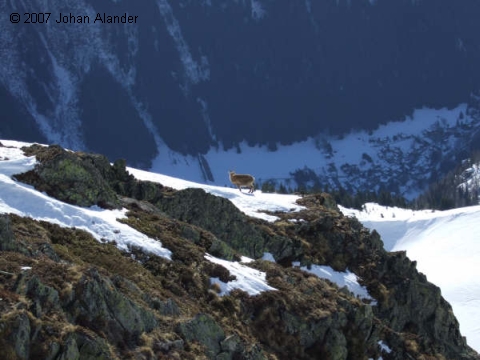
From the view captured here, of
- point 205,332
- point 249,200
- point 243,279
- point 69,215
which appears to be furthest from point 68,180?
point 249,200

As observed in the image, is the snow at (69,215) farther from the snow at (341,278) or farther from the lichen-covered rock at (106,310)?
the snow at (341,278)

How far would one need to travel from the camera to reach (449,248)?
11756 cm

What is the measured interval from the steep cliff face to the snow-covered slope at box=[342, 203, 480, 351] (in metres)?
29.7

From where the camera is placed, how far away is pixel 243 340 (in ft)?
88.5

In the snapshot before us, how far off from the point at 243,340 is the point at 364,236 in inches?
960

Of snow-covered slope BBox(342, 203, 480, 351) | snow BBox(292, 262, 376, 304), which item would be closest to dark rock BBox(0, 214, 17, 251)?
snow BBox(292, 262, 376, 304)

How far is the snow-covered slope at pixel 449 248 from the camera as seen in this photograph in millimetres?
86000

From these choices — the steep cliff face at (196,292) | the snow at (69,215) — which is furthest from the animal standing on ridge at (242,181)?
the snow at (69,215)

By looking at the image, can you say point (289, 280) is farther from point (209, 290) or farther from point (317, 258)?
point (317, 258)

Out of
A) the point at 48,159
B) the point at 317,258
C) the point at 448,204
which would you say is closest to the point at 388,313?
the point at 317,258

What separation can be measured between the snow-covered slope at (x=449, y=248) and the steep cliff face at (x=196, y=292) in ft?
97.5

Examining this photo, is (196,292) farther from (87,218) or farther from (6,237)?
(6,237)

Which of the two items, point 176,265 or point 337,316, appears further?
point 337,316

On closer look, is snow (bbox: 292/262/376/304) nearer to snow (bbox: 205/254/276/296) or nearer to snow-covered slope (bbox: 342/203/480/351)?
snow (bbox: 205/254/276/296)
